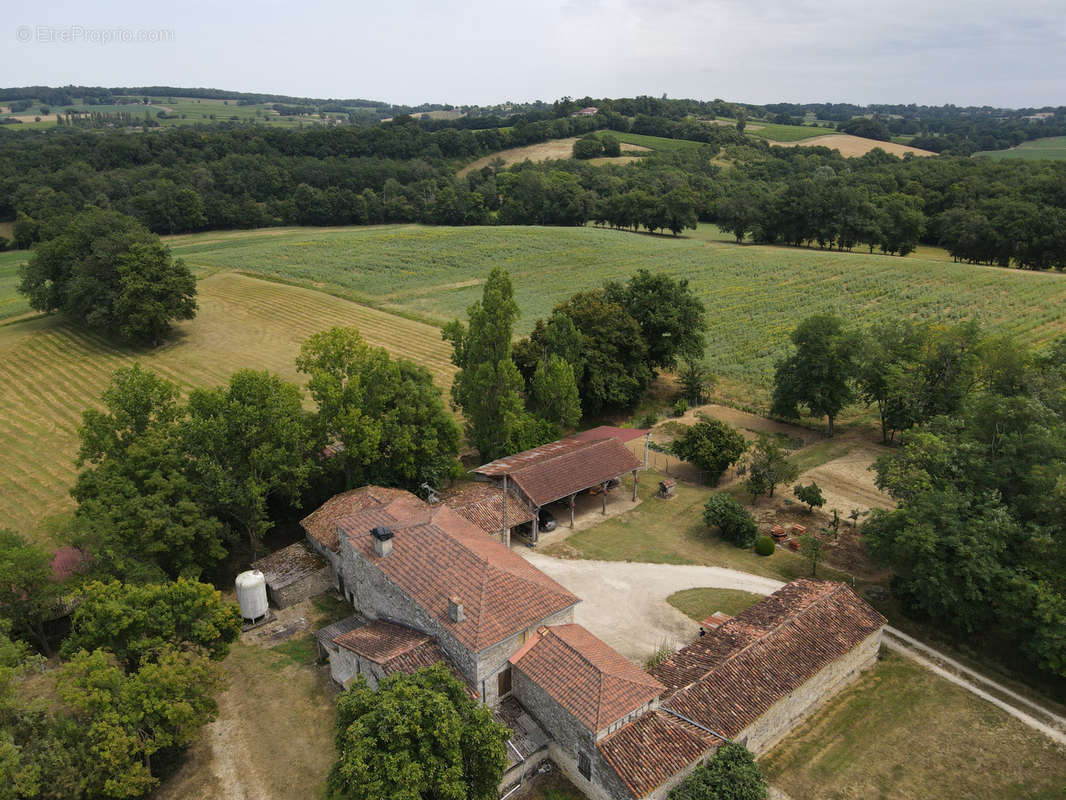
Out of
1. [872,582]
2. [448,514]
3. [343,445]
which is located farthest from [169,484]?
[872,582]

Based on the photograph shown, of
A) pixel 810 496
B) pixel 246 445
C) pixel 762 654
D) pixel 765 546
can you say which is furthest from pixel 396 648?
pixel 810 496

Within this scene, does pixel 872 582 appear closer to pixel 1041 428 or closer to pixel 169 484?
pixel 1041 428

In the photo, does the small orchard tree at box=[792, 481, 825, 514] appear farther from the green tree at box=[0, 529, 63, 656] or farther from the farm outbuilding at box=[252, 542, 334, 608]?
the green tree at box=[0, 529, 63, 656]

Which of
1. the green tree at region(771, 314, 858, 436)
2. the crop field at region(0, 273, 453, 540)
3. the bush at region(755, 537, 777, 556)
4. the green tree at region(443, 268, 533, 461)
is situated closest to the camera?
Answer: the bush at region(755, 537, 777, 556)

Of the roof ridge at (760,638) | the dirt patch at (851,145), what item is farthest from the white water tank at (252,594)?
the dirt patch at (851,145)

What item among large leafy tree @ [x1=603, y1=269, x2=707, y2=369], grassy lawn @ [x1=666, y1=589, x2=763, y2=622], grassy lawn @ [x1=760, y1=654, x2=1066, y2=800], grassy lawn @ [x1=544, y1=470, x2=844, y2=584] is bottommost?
grassy lawn @ [x1=544, y1=470, x2=844, y2=584]

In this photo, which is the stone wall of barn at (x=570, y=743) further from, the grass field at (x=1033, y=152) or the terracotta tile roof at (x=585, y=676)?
the grass field at (x=1033, y=152)

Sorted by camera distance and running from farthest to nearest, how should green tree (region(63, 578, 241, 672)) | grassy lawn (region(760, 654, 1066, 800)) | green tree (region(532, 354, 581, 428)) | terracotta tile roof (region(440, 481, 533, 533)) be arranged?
green tree (region(532, 354, 581, 428))
terracotta tile roof (region(440, 481, 533, 533))
green tree (region(63, 578, 241, 672))
grassy lawn (region(760, 654, 1066, 800))

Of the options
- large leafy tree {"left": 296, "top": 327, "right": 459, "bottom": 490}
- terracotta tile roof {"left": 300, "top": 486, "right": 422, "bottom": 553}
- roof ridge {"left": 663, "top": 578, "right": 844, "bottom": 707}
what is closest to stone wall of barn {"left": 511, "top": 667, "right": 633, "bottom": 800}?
roof ridge {"left": 663, "top": 578, "right": 844, "bottom": 707}
